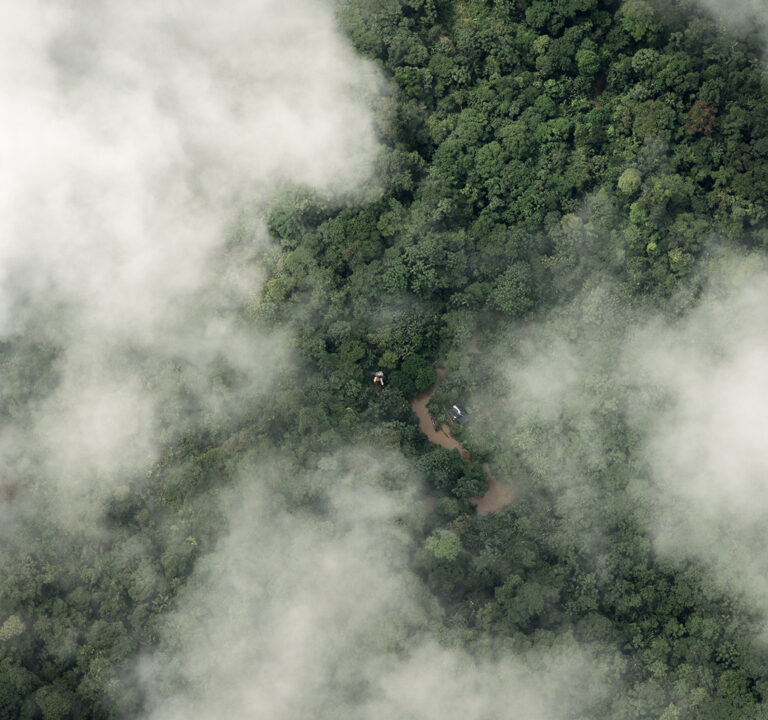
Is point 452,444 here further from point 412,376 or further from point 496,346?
point 496,346

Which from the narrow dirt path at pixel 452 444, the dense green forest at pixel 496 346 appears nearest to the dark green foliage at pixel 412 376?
the dense green forest at pixel 496 346

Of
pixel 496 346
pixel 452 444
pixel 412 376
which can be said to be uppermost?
pixel 412 376

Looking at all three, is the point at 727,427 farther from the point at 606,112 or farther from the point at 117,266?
the point at 117,266

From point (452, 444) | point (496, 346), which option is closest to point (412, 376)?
point (452, 444)

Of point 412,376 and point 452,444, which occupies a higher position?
point 412,376

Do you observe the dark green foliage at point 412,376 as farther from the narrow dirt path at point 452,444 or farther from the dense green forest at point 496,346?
the narrow dirt path at point 452,444

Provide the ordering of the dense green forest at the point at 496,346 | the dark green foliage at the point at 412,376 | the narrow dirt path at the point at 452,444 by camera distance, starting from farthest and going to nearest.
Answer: the dark green foliage at the point at 412,376
the narrow dirt path at the point at 452,444
the dense green forest at the point at 496,346

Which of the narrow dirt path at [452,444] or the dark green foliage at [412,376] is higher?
the dark green foliage at [412,376]
